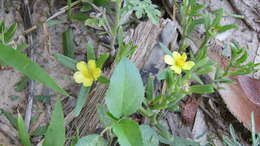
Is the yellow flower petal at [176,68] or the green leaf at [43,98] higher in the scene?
the yellow flower petal at [176,68]

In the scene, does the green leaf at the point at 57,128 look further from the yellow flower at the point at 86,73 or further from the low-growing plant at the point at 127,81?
the yellow flower at the point at 86,73

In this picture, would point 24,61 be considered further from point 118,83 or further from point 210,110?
point 210,110

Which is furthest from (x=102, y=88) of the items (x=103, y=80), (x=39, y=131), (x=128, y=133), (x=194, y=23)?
(x=194, y=23)

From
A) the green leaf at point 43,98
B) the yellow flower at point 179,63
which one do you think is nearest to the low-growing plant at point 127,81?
the yellow flower at point 179,63

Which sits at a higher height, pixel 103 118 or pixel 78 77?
pixel 78 77

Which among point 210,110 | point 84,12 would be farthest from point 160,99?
point 84,12

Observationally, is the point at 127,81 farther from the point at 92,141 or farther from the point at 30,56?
the point at 30,56
